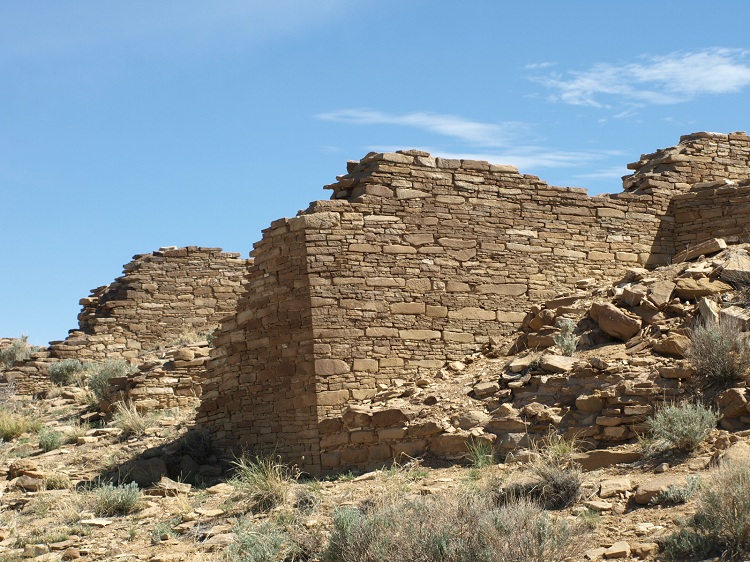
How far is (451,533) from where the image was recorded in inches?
340

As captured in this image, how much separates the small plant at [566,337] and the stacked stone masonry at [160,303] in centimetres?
1037

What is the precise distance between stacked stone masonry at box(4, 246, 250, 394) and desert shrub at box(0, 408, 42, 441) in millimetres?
4220

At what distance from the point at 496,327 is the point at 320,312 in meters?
2.61

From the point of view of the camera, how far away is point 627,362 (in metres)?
11.8

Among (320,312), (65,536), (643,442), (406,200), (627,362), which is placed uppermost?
(406,200)

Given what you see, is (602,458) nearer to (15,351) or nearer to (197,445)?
(197,445)

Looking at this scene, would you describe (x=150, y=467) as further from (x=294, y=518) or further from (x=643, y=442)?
(x=643, y=442)

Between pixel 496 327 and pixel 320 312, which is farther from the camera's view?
pixel 496 327

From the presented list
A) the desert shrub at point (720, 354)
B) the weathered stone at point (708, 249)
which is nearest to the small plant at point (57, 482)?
the desert shrub at point (720, 354)

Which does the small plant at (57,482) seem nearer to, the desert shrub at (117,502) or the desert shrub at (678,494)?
the desert shrub at (117,502)

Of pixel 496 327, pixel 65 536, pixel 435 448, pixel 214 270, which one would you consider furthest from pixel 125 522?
pixel 214 270

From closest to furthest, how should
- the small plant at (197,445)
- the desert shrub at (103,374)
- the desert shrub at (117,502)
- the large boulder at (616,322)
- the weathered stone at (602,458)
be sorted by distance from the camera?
the weathered stone at (602,458) < the desert shrub at (117,502) < the large boulder at (616,322) < the small plant at (197,445) < the desert shrub at (103,374)

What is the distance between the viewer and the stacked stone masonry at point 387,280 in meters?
13.8

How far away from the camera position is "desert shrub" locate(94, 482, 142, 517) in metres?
12.3
